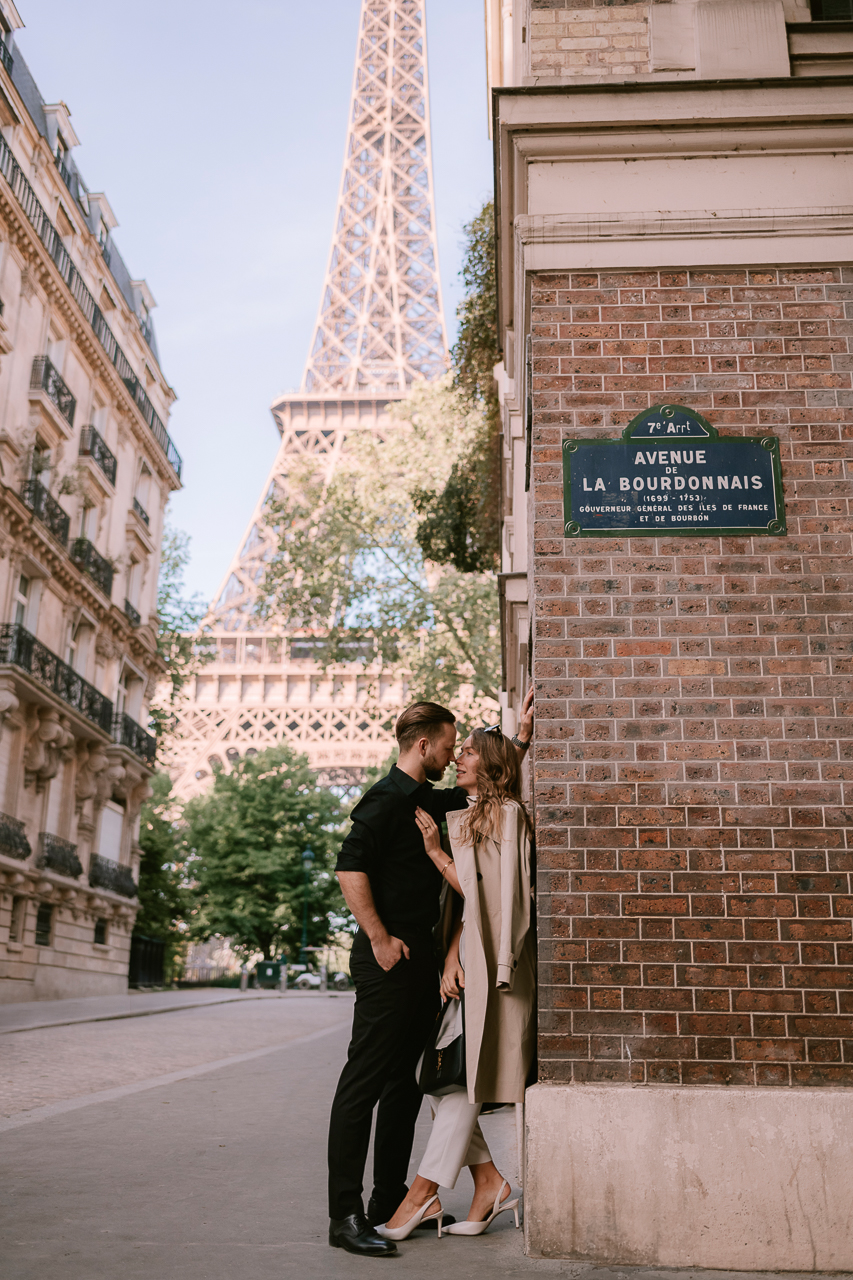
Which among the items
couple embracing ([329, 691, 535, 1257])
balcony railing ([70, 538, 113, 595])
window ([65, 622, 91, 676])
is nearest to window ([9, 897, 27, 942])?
window ([65, 622, 91, 676])

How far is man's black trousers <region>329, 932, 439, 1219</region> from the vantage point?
4.11m

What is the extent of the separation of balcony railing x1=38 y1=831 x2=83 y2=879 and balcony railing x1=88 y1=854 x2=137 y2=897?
47.6 inches

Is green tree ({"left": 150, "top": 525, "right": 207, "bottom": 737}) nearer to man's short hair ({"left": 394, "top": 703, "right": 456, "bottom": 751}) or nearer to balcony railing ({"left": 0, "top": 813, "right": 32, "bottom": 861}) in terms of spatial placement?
balcony railing ({"left": 0, "top": 813, "right": 32, "bottom": 861})

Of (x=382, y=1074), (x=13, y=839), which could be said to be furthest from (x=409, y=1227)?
(x=13, y=839)

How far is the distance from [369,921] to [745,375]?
2.72 m

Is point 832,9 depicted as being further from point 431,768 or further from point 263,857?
point 263,857

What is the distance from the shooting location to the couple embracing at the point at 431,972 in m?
4.16

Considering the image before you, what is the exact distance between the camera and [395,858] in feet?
14.5

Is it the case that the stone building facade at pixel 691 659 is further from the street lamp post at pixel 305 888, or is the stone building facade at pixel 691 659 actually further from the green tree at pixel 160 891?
the street lamp post at pixel 305 888

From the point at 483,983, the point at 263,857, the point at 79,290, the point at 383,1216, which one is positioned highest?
the point at 79,290

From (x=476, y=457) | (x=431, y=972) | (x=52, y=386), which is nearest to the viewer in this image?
(x=431, y=972)

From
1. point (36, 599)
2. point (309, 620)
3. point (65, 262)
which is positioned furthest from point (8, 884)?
point (65, 262)

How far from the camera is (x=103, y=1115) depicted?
6.83 m

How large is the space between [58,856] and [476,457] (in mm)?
13004
